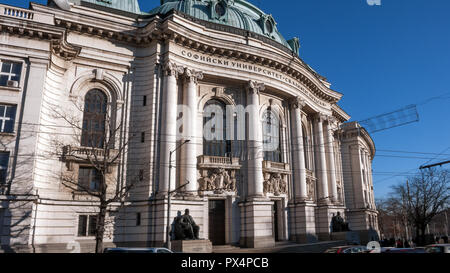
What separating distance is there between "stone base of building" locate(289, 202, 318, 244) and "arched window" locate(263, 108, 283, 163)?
4.93 m

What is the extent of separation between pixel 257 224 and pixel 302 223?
653 cm

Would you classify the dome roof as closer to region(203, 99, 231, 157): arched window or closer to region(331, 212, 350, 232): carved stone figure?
region(203, 99, 231, 157): arched window

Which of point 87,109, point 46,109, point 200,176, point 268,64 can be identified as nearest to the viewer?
point 46,109

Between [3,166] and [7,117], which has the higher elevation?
[7,117]

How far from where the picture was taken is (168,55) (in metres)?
29.2

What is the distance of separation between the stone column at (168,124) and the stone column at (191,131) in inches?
38.7

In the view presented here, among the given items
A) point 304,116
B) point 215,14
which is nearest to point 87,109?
point 215,14

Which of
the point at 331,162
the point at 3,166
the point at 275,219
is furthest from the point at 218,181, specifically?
the point at 331,162

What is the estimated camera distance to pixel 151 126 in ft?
92.0

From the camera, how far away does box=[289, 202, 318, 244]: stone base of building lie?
34.2 metres

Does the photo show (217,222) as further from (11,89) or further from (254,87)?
(11,89)

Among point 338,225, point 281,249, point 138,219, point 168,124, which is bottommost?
point 281,249
